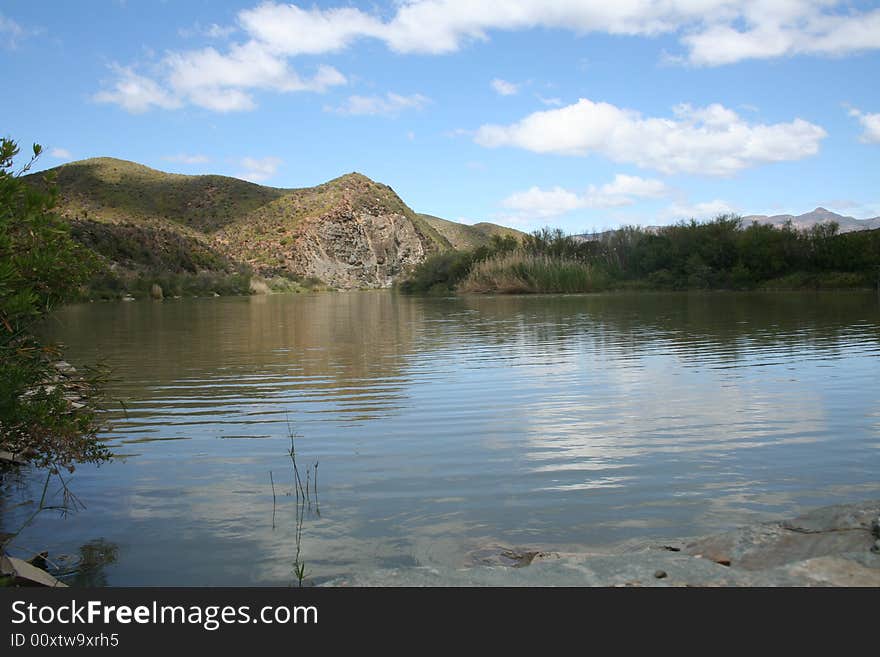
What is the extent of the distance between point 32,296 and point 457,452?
2.89 m

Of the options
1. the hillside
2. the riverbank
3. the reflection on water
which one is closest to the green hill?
the hillside

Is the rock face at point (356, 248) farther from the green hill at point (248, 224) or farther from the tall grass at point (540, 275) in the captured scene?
the tall grass at point (540, 275)

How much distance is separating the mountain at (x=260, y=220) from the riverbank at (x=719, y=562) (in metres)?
60.2

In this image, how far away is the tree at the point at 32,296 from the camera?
361 cm

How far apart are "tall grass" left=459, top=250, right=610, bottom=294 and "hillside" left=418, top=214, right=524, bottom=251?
79774 millimetres

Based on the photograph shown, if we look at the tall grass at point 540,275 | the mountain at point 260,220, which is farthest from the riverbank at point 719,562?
the mountain at point 260,220

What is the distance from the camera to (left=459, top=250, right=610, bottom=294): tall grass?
38.6m

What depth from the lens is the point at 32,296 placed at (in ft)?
11.5

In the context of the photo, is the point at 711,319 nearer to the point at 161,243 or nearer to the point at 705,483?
the point at 705,483

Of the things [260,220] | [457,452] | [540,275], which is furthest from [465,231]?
[457,452]

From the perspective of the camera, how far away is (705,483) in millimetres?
4375

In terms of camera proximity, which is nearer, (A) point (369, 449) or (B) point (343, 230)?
(A) point (369, 449)
